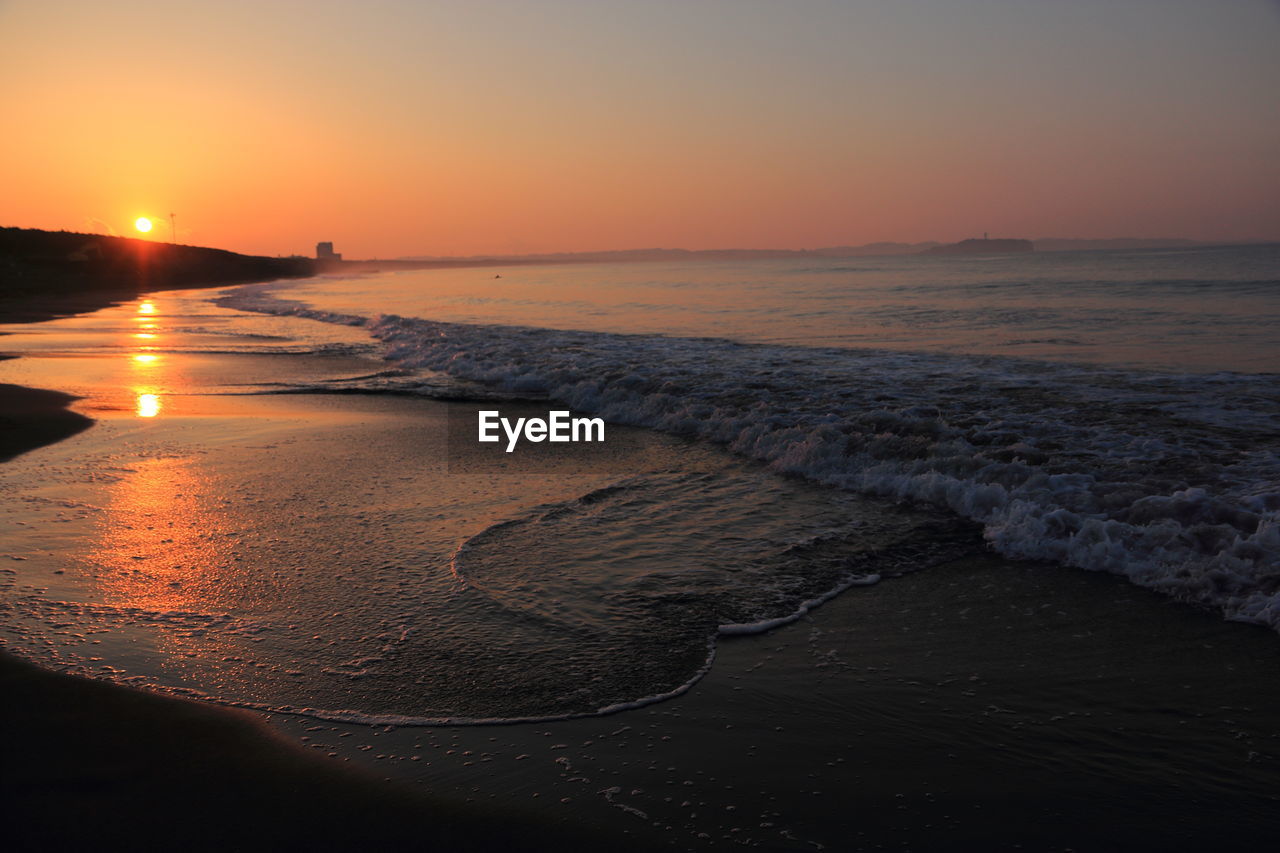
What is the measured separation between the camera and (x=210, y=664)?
4.81 metres

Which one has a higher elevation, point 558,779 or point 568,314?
point 568,314

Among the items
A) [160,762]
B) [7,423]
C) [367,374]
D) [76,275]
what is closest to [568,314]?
[367,374]

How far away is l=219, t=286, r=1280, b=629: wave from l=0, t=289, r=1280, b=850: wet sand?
1.39 m

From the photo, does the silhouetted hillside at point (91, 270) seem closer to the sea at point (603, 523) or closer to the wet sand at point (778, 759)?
the sea at point (603, 523)

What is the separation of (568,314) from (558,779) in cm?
3718

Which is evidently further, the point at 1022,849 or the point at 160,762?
the point at 160,762

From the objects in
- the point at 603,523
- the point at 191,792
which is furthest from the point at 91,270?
the point at 191,792

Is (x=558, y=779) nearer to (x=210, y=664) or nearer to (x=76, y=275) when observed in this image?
(x=210, y=664)

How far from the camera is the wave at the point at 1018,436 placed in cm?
659

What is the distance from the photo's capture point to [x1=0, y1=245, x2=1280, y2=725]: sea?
494 cm

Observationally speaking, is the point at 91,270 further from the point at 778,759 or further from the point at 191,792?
the point at 778,759

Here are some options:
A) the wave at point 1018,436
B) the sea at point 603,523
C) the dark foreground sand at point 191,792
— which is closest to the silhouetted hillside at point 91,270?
the wave at point 1018,436

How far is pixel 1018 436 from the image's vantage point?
1043 centimetres

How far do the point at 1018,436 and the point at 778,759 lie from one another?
7821 mm
